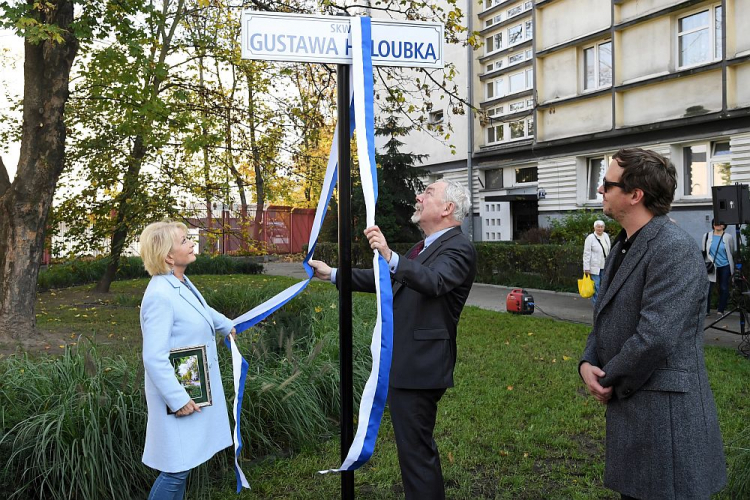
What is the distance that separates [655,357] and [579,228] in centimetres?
1660

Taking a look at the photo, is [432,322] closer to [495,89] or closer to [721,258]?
[721,258]

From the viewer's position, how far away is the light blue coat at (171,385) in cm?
327

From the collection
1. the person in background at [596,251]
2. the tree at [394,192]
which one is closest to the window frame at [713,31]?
the person in background at [596,251]

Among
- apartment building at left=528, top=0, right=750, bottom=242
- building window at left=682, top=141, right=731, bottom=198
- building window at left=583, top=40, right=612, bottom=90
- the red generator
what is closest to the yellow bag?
the red generator

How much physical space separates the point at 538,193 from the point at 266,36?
2181 centimetres

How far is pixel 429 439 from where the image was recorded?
139 inches

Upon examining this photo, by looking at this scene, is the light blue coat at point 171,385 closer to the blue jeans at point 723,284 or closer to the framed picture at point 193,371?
the framed picture at point 193,371

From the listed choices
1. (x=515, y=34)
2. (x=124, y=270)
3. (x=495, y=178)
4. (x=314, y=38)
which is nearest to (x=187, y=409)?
(x=314, y=38)

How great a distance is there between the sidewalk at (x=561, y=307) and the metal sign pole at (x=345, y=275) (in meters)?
8.64

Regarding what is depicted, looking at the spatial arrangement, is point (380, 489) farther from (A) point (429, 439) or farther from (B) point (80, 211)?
(B) point (80, 211)

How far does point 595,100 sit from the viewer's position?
20.8 m

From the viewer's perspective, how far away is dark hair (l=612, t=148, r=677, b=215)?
271 centimetres

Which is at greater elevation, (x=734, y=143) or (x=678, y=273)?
(x=734, y=143)

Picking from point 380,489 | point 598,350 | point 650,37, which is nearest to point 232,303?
point 380,489
